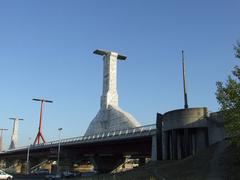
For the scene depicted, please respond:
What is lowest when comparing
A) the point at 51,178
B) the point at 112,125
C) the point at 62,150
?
the point at 51,178

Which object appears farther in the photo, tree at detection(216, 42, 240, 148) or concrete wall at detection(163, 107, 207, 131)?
concrete wall at detection(163, 107, 207, 131)

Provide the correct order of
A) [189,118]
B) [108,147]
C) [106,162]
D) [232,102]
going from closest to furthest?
[232,102] < [189,118] < [108,147] < [106,162]

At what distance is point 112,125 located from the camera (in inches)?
4353

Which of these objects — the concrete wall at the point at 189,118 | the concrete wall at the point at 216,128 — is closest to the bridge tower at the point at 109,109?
the concrete wall at the point at 189,118

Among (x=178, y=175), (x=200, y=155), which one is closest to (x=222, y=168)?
(x=178, y=175)

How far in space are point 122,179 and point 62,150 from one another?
187ft

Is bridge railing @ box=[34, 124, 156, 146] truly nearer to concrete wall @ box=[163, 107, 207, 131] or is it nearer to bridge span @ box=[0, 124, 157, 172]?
bridge span @ box=[0, 124, 157, 172]

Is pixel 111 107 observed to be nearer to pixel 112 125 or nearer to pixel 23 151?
pixel 112 125

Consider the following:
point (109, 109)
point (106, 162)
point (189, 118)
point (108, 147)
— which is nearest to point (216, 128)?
point (189, 118)

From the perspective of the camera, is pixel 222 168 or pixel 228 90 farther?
pixel 222 168

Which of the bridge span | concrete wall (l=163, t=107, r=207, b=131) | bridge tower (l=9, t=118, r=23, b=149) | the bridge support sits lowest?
the bridge support

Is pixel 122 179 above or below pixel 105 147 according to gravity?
below

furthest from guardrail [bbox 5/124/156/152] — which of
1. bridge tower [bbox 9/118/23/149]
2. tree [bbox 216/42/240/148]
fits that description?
bridge tower [bbox 9/118/23/149]

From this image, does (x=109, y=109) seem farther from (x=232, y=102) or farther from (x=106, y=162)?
(x=232, y=102)
